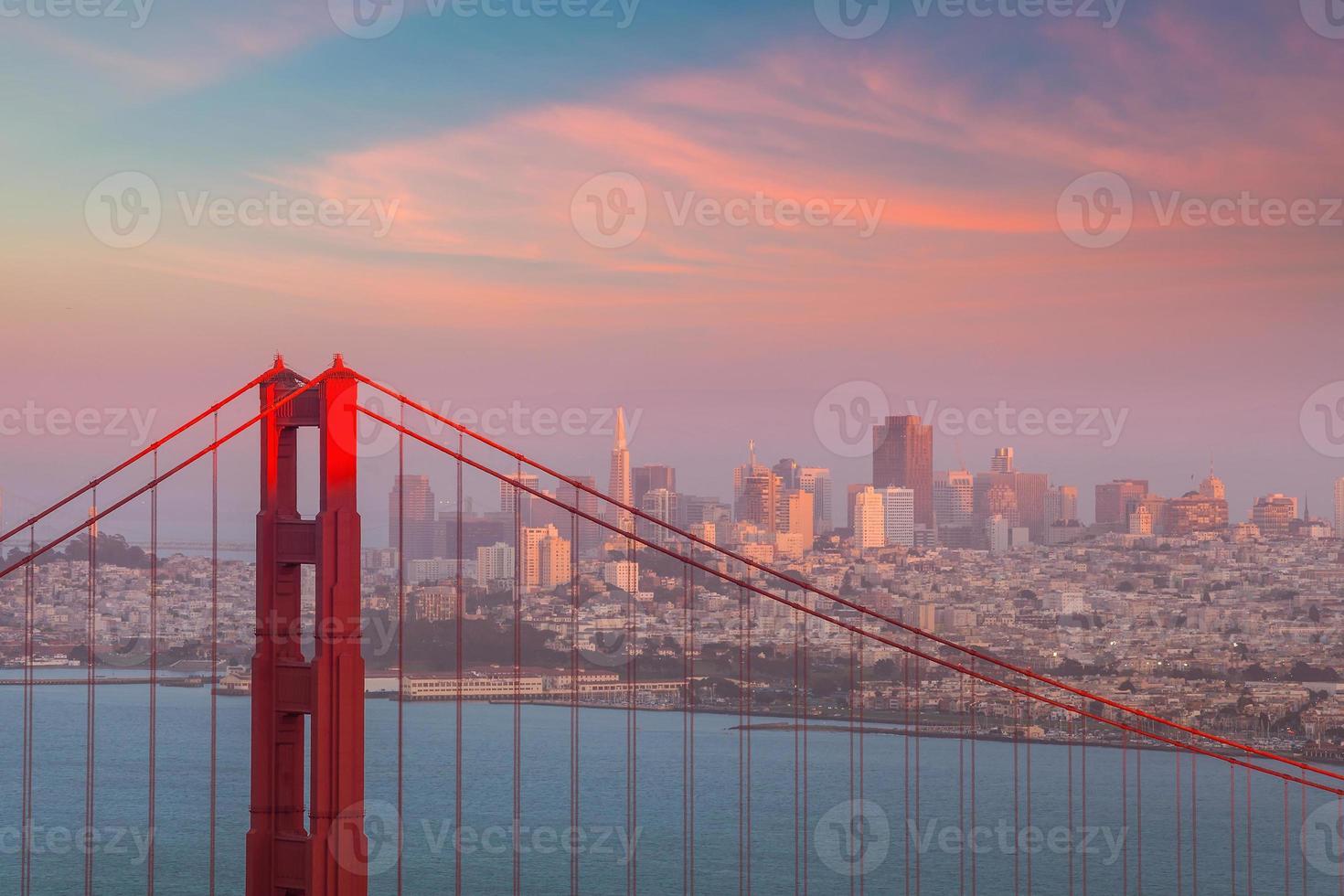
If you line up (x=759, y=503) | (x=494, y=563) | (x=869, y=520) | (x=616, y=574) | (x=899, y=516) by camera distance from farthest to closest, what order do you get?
(x=899, y=516) < (x=869, y=520) < (x=759, y=503) < (x=616, y=574) < (x=494, y=563)

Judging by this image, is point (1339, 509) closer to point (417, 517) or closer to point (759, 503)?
point (759, 503)

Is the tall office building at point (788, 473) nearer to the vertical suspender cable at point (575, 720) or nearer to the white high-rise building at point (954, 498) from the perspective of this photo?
the white high-rise building at point (954, 498)

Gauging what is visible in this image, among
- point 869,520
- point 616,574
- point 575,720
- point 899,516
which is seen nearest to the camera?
point 575,720

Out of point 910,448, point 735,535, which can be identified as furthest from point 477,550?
point 910,448

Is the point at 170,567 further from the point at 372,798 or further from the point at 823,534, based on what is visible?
the point at 823,534

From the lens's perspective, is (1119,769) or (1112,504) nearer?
(1119,769)

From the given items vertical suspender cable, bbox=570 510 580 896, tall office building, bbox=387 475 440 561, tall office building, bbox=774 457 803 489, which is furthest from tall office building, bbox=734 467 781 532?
vertical suspender cable, bbox=570 510 580 896

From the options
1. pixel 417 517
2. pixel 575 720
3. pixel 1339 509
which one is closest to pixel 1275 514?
pixel 1339 509

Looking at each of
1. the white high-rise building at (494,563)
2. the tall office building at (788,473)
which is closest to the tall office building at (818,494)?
the tall office building at (788,473)
